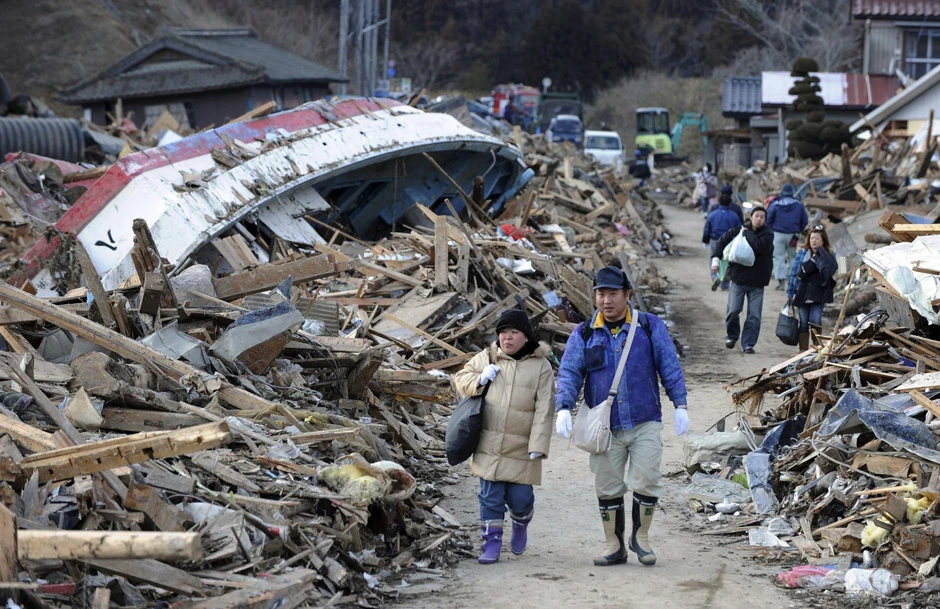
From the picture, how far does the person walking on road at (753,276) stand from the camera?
12547mm

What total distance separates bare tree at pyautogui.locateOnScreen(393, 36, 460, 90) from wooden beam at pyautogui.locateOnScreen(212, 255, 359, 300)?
5543 centimetres

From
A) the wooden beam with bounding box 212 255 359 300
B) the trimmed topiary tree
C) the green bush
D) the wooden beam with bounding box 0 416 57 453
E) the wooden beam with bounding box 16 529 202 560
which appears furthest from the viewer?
the green bush

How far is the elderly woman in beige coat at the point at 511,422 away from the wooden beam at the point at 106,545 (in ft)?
7.77

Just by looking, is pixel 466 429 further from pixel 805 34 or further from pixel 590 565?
pixel 805 34

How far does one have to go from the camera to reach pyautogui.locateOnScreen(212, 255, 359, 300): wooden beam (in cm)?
997

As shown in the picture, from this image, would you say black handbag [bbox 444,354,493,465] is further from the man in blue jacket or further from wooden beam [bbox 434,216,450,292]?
wooden beam [bbox 434,216,450,292]

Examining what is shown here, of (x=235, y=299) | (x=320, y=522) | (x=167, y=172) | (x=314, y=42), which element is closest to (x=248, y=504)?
(x=320, y=522)

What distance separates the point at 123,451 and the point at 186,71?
109 ft

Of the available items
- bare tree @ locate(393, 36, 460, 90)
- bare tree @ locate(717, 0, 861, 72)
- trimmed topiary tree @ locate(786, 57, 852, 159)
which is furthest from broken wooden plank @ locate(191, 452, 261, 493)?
bare tree @ locate(393, 36, 460, 90)

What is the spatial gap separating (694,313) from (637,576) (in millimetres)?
10513

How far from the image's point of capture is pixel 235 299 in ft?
32.6

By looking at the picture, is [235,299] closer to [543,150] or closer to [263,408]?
[263,408]

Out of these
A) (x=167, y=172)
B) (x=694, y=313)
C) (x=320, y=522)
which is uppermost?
(x=167, y=172)

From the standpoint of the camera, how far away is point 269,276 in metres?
10.3
